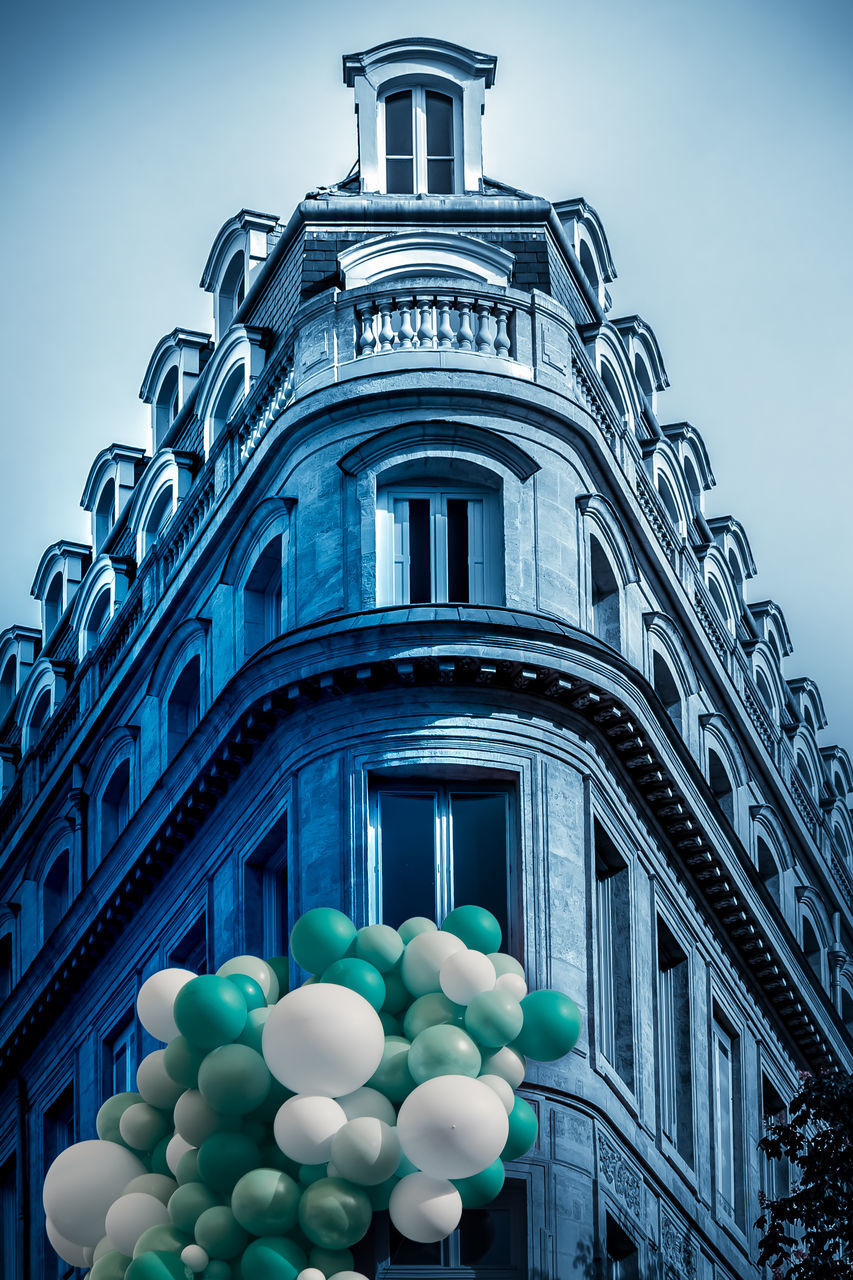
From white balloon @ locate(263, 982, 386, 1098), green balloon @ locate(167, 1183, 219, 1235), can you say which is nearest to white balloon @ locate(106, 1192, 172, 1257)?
green balloon @ locate(167, 1183, 219, 1235)

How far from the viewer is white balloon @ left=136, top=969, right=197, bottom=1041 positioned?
27.1m

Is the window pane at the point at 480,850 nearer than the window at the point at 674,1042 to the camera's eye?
Yes

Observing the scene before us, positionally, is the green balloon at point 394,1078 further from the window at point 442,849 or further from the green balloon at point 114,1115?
the window at point 442,849

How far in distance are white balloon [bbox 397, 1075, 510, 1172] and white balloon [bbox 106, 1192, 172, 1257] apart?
2555mm

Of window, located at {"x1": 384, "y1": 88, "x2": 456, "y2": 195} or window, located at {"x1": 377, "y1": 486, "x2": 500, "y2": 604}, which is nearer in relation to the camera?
window, located at {"x1": 377, "y1": 486, "x2": 500, "y2": 604}

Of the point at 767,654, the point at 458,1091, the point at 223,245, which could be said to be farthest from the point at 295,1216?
the point at 767,654

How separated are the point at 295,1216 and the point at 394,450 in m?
12.2

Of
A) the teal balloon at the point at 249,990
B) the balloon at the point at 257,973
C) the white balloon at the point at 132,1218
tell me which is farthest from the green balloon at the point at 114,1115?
the teal balloon at the point at 249,990

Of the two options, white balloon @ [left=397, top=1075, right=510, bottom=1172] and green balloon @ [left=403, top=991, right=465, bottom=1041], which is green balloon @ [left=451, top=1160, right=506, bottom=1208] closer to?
white balloon @ [left=397, top=1075, right=510, bottom=1172]

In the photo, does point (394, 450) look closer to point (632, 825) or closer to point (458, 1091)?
point (632, 825)

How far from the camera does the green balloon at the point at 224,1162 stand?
84.1ft

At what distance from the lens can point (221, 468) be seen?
39094mm

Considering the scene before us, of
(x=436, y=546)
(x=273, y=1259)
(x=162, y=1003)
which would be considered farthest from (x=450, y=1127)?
(x=436, y=546)

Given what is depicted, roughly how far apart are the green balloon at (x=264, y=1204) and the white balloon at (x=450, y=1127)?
1172 millimetres
